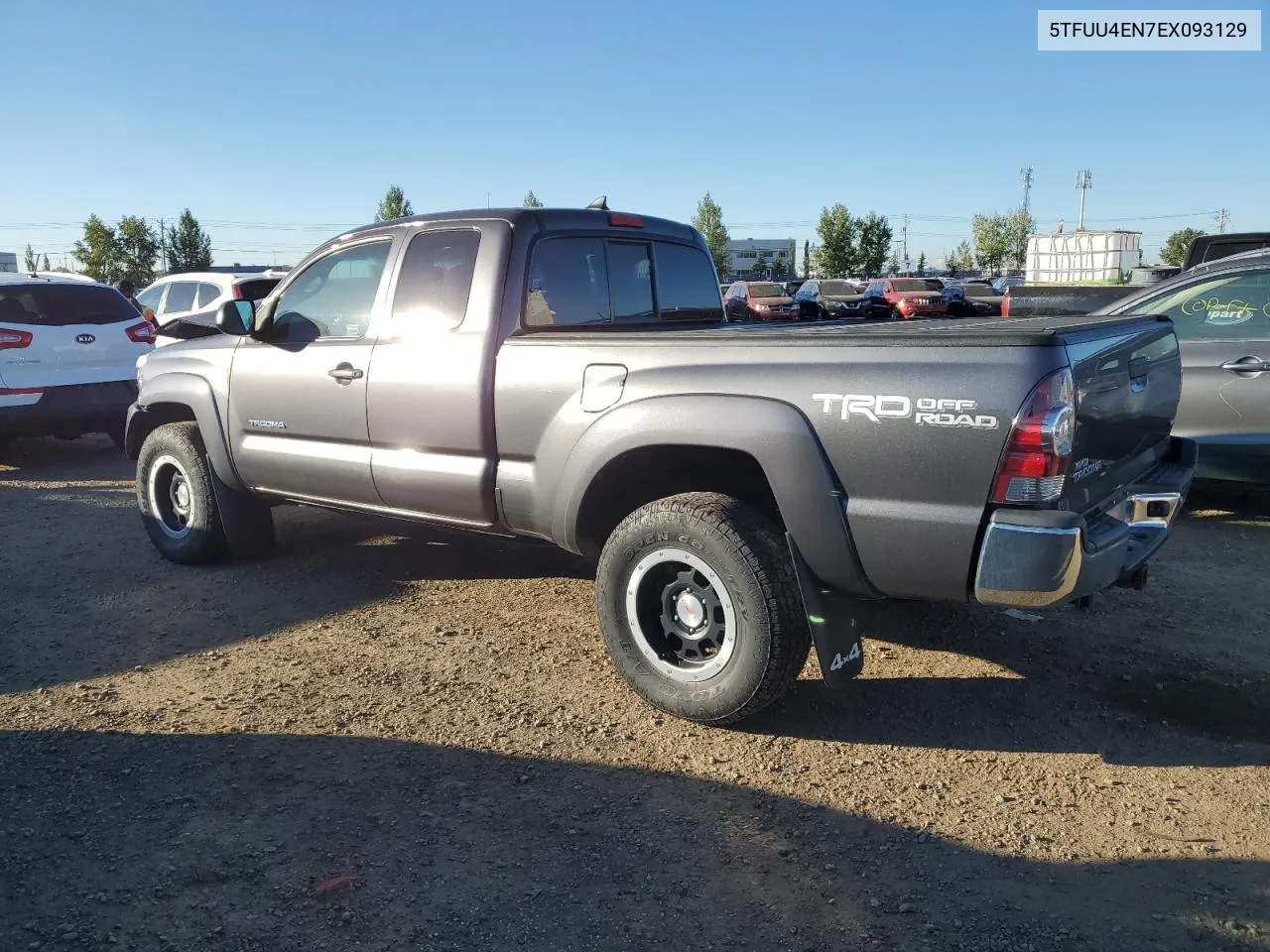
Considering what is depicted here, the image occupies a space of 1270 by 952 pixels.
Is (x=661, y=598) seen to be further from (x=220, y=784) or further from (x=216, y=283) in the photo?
(x=216, y=283)

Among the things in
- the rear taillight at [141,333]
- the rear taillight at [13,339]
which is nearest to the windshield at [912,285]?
the rear taillight at [141,333]

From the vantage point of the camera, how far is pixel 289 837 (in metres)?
3.04

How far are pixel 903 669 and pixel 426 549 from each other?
3176mm

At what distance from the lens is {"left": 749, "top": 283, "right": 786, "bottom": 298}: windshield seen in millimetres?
30672

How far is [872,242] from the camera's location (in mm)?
62781

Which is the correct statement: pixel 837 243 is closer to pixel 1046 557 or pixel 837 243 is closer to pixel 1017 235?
pixel 1017 235

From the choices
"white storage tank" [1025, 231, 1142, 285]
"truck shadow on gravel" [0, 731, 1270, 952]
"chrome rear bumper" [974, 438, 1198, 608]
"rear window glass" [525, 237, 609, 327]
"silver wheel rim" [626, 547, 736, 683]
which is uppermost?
"white storage tank" [1025, 231, 1142, 285]

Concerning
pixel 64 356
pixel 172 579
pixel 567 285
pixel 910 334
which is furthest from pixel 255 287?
pixel 910 334

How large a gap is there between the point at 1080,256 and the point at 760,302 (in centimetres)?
2577

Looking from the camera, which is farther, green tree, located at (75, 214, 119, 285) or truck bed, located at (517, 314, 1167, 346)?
green tree, located at (75, 214, 119, 285)

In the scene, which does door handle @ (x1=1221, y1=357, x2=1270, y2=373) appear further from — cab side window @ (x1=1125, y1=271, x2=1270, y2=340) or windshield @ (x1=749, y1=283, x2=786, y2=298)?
windshield @ (x1=749, y1=283, x2=786, y2=298)

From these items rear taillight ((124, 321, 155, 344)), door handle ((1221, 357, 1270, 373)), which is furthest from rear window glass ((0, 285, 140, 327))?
door handle ((1221, 357, 1270, 373))

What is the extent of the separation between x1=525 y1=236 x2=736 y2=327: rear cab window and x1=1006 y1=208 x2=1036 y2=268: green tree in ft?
270

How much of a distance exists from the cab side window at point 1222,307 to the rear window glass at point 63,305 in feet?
29.7
